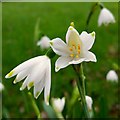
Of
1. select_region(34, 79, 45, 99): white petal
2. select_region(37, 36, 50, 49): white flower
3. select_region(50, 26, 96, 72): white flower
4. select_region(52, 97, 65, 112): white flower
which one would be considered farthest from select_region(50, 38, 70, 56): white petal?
select_region(37, 36, 50, 49): white flower

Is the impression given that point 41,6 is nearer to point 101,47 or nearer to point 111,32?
point 111,32

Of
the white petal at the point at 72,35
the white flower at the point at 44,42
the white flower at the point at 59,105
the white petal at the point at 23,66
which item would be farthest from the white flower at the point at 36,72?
the white flower at the point at 44,42

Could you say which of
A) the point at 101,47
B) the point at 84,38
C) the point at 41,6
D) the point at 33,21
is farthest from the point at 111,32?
the point at 84,38

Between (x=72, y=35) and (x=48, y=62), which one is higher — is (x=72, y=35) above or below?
above

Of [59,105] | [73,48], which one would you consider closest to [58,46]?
[73,48]

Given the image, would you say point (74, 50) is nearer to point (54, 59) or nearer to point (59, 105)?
point (59, 105)
